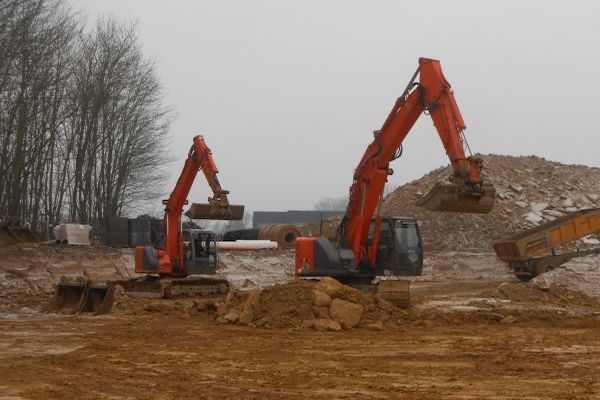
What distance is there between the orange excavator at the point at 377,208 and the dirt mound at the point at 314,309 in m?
1.42

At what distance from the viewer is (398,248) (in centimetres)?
1677

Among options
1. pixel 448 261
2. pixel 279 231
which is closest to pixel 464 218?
pixel 448 261

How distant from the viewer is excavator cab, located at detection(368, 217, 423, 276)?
16.8 metres

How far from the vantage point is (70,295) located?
1931 cm

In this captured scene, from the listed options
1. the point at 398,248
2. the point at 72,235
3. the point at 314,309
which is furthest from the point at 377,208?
the point at 72,235

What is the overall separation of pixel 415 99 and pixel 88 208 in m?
30.5

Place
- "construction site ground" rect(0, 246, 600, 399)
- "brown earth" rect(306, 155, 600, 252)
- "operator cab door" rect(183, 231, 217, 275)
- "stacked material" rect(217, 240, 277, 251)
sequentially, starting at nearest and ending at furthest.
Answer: "construction site ground" rect(0, 246, 600, 399) → "operator cab door" rect(183, 231, 217, 275) → "stacked material" rect(217, 240, 277, 251) → "brown earth" rect(306, 155, 600, 252)

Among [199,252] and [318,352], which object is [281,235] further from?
[318,352]

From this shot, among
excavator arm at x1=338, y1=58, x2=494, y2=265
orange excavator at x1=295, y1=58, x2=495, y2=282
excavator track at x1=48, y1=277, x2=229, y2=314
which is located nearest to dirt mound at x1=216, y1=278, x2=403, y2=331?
orange excavator at x1=295, y1=58, x2=495, y2=282

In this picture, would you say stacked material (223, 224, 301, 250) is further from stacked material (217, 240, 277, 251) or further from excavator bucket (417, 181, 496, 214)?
excavator bucket (417, 181, 496, 214)

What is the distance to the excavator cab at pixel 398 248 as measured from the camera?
661 inches

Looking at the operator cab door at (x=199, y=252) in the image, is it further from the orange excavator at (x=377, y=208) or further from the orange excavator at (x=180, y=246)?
the orange excavator at (x=377, y=208)

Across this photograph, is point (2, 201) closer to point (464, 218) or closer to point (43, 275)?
point (43, 275)

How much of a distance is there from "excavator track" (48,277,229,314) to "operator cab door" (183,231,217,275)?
0.31 m
